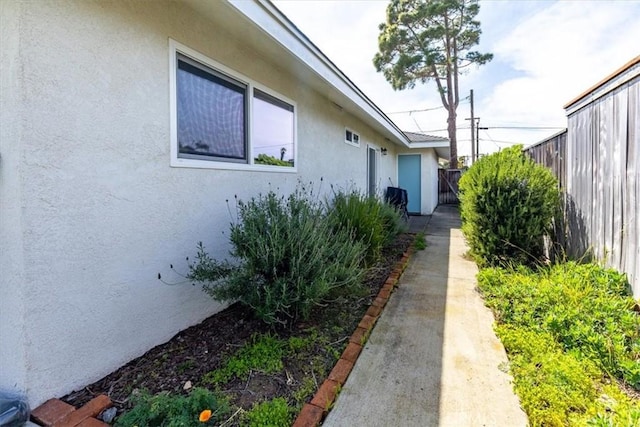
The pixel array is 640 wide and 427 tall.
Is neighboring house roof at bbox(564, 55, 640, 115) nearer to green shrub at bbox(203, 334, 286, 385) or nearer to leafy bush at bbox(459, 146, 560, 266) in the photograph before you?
leafy bush at bbox(459, 146, 560, 266)

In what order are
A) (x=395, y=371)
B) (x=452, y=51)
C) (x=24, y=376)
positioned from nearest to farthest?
(x=24, y=376) < (x=395, y=371) < (x=452, y=51)

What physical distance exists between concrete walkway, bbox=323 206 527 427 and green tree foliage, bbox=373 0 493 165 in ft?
50.7

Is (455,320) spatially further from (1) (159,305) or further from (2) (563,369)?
(1) (159,305)

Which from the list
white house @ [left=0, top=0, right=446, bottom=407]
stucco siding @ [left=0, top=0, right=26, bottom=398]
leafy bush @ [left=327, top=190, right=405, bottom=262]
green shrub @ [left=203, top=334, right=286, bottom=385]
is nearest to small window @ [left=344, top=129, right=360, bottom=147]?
leafy bush @ [left=327, top=190, right=405, bottom=262]

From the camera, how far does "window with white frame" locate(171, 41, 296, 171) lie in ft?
9.59

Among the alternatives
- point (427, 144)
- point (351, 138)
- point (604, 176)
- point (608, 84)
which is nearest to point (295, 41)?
point (608, 84)

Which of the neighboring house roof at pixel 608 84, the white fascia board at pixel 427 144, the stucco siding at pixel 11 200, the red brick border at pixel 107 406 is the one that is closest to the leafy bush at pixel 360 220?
the red brick border at pixel 107 406

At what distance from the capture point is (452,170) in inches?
704

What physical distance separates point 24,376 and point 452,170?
750 inches

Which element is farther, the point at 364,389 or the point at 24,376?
the point at 364,389

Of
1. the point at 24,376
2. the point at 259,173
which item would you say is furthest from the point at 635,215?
the point at 24,376

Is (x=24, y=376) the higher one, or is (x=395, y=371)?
(x=24, y=376)

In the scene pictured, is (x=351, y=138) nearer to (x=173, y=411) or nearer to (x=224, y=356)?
(x=224, y=356)

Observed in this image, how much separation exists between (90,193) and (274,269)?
1.49 metres
